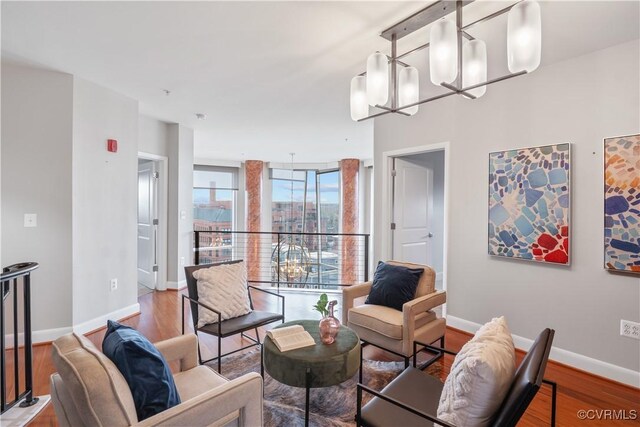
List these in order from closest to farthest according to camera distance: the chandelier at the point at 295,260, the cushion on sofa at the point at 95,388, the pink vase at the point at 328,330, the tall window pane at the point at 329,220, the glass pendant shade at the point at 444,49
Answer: the cushion on sofa at the point at 95,388, the glass pendant shade at the point at 444,49, the pink vase at the point at 328,330, the chandelier at the point at 295,260, the tall window pane at the point at 329,220

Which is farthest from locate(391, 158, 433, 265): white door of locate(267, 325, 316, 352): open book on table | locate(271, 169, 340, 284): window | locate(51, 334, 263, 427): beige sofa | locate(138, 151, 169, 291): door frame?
locate(271, 169, 340, 284): window

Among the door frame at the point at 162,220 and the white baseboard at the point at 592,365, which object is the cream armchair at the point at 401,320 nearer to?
the white baseboard at the point at 592,365

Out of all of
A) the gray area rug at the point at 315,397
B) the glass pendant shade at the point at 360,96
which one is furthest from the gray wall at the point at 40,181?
the glass pendant shade at the point at 360,96

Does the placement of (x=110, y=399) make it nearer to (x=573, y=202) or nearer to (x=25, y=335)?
(x=25, y=335)

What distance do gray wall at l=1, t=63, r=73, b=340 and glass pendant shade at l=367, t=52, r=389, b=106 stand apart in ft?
9.52

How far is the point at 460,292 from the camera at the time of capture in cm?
343

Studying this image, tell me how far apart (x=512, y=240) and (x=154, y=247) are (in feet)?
15.6

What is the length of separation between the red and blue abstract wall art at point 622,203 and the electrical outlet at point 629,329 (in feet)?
1.26

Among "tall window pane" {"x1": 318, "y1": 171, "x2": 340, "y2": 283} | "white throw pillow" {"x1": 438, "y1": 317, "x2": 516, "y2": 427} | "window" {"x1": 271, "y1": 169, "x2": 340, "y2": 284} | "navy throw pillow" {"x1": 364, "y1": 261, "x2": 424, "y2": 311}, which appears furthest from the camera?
"window" {"x1": 271, "y1": 169, "x2": 340, "y2": 284}

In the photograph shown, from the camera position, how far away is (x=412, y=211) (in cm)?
438

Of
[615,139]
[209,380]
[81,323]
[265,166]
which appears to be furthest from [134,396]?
[265,166]

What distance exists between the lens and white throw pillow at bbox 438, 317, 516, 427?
3.84 feet

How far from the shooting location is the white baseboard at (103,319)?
3.28 m

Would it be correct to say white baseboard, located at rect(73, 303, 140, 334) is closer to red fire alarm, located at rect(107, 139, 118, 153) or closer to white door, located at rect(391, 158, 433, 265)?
red fire alarm, located at rect(107, 139, 118, 153)
